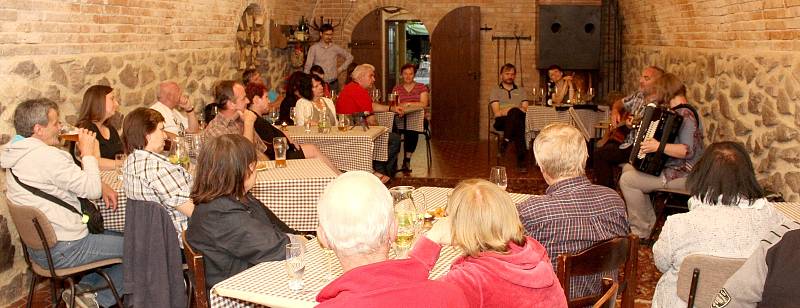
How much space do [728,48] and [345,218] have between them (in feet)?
19.6

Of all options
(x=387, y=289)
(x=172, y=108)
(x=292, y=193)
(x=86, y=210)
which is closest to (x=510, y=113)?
(x=172, y=108)

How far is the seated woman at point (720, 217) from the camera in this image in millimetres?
3438

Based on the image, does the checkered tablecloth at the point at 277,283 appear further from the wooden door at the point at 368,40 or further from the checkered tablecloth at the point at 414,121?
the wooden door at the point at 368,40

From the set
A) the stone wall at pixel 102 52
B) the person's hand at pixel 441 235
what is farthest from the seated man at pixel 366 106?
the person's hand at pixel 441 235

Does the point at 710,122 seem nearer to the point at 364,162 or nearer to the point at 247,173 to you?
the point at 364,162

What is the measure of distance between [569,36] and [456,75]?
220 centimetres

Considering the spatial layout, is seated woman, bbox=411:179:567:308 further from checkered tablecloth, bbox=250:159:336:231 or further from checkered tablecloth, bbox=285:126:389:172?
checkered tablecloth, bbox=285:126:389:172

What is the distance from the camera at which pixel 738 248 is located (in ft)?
11.2

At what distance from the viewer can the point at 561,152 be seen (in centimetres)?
363

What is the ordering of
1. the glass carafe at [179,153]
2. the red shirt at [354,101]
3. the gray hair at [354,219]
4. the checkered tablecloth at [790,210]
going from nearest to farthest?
the gray hair at [354,219] < the checkered tablecloth at [790,210] < the glass carafe at [179,153] < the red shirt at [354,101]

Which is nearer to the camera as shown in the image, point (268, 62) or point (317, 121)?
point (317, 121)

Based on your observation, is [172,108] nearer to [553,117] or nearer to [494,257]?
[553,117]

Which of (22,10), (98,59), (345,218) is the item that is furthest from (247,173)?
(98,59)

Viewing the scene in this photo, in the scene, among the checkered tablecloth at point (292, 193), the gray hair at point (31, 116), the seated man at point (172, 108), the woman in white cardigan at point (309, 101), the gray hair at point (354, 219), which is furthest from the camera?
the woman in white cardigan at point (309, 101)
